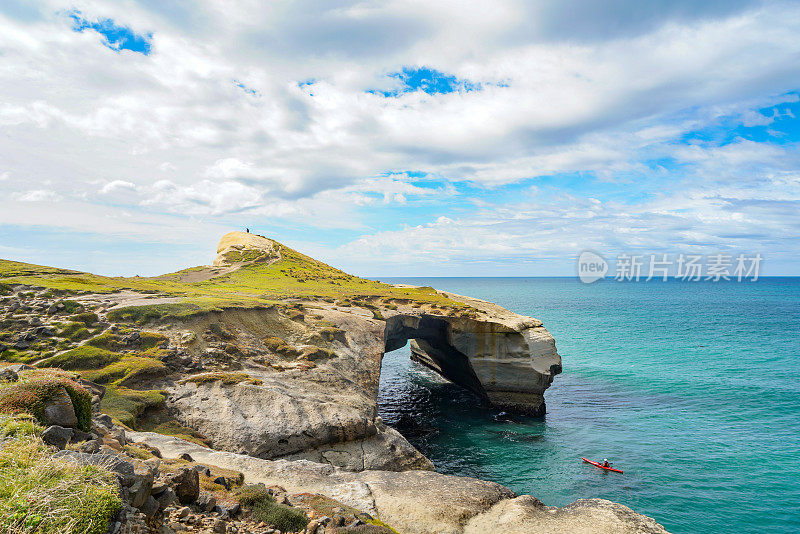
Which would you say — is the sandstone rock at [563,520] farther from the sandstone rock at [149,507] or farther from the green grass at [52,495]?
the green grass at [52,495]

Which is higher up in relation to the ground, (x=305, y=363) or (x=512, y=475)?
(x=305, y=363)

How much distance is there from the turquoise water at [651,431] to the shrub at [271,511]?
20.8 meters

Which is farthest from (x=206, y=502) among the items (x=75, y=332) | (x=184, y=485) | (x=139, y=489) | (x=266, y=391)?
(x=75, y=332)

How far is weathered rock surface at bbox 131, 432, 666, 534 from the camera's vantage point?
47.9 feet

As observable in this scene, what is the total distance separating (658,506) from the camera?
85.0 ft

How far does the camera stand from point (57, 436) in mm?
10750

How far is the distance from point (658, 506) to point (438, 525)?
1964 centimetres

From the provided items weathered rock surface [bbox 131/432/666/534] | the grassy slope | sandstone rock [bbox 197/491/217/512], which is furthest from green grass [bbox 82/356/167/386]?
sandstone rock [bbox 197/491/217/512]

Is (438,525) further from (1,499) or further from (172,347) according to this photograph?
(172,347)

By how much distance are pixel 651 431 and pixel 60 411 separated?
4429 centimetres

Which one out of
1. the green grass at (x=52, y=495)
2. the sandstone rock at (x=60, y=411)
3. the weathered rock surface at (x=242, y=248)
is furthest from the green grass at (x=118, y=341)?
the weathered rock surface at (x=242, y=248)

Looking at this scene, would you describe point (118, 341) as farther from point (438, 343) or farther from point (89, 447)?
point (438, 343)

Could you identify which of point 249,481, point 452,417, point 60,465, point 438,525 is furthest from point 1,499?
point 452,417

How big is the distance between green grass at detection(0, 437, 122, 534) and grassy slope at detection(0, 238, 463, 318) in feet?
90.1
